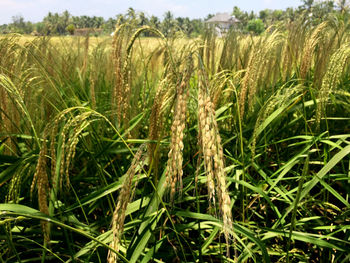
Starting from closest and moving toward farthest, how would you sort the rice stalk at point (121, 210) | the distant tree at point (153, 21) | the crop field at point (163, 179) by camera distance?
the rice stalk at point (121, 210) < the crop field at point (163, 179) < the distant tree at point (153, 21)

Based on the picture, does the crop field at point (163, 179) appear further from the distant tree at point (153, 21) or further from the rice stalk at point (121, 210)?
the distant tree at point (153, 21)

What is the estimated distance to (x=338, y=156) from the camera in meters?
1.53

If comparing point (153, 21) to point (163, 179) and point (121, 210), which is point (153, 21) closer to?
point (163, 179)

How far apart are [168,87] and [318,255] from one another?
1.23 metres

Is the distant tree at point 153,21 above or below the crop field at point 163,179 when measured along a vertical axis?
above

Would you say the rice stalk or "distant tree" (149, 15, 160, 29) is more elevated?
"distant tree" (149, 15, 160, 29)

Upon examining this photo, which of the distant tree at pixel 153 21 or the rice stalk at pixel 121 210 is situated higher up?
the distant tree at pixel 153 21

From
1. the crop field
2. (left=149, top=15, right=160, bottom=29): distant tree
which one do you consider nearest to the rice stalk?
the crop field

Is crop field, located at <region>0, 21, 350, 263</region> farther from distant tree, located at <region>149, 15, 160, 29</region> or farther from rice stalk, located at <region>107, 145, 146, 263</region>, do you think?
distant tree, located at <region>149, 15, 160, 29</region>

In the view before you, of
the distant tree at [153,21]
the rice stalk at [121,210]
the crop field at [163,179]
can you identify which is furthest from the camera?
the distant tree at [153,21]

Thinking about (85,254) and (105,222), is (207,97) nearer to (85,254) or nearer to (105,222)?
(85,254)

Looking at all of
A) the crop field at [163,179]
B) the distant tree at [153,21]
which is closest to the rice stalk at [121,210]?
the crop field at [163,179]

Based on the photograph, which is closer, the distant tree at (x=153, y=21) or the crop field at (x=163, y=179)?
the crop field at (x=163, y=179)

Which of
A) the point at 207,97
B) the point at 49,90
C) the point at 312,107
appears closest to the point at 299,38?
the point at 312,107
